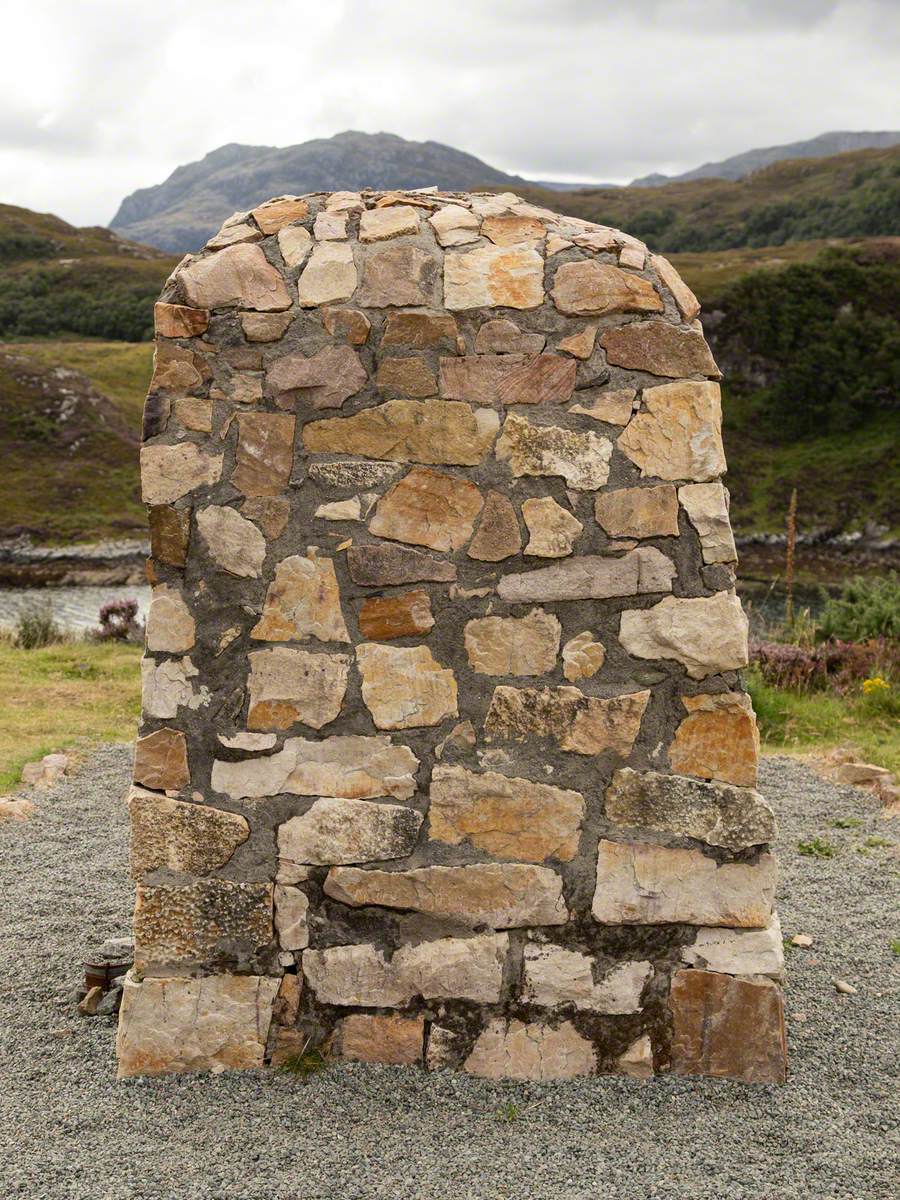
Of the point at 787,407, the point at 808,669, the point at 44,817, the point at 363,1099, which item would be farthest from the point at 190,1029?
the point at 787,407

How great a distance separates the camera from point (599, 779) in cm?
327

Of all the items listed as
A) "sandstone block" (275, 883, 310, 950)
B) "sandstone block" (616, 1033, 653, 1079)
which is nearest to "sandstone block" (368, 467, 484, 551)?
"sandstone block" (275, 883, 310, 950)

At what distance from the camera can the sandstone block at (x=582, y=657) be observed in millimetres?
3244

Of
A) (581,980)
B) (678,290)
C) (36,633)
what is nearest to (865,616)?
(678,290)

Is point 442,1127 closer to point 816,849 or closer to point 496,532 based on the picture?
point 496,532

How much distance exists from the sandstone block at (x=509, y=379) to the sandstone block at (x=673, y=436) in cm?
25

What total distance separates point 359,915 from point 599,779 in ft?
2.85

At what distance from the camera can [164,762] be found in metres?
3.28

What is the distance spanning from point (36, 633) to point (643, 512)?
33.3 ft

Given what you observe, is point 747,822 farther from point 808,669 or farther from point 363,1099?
point 808,669

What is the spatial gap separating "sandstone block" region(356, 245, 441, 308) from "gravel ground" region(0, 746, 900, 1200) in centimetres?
240

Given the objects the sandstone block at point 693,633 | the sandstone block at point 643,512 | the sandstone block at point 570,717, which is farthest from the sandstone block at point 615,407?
the sandstone block at point 570,717

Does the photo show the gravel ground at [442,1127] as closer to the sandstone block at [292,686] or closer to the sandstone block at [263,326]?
the sandstone block at [292,686]

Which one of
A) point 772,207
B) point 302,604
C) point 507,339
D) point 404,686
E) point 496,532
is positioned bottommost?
point 404,686
